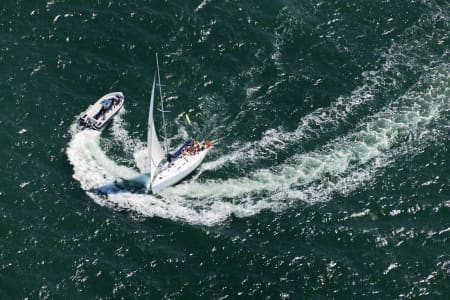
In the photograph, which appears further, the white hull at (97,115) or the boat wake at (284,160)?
the white hull at (97,115)

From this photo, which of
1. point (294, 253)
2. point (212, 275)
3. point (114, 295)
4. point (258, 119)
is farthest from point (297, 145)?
point (114, 295)

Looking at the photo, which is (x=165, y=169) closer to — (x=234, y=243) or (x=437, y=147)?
(x=234, y=243)

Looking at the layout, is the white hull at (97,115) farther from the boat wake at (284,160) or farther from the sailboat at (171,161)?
the sailboat at (171,161)

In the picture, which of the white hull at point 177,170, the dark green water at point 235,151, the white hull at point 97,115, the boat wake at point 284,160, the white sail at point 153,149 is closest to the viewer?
the dark green water at point 235,151

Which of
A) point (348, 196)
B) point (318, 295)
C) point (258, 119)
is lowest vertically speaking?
point (318, 295)

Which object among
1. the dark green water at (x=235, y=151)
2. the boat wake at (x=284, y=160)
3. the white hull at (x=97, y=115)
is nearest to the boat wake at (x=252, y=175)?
the boat wake at (x=284, y=160)

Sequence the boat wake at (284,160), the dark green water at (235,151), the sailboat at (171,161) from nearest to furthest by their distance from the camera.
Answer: the dark green water at (235,151) < the boat wake at (284,160) < the sailboat at (171,161)

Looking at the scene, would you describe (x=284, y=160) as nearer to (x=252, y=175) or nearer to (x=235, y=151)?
(x=252, y=175)

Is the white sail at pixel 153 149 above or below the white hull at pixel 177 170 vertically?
above
